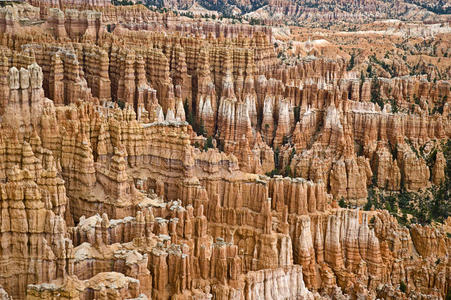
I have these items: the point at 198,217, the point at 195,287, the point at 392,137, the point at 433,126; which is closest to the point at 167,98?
the point at 392,137

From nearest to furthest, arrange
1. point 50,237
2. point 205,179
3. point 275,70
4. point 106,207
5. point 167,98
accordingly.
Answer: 1. point 50,237
2. point 106,207
3. point 205,179
4. point 167,98
5. point 275,70

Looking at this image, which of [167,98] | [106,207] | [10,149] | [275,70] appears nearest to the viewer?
[10,149]

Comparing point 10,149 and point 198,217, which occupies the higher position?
point 10,149

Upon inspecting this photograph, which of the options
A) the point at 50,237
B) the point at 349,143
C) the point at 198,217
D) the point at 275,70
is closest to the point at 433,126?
the point at 349,143

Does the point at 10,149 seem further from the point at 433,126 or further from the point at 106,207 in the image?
the point at 433,126

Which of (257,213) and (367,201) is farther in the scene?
(367,201)

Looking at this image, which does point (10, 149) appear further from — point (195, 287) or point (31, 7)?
point (31, 7)

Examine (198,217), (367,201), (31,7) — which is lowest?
(367,201)
